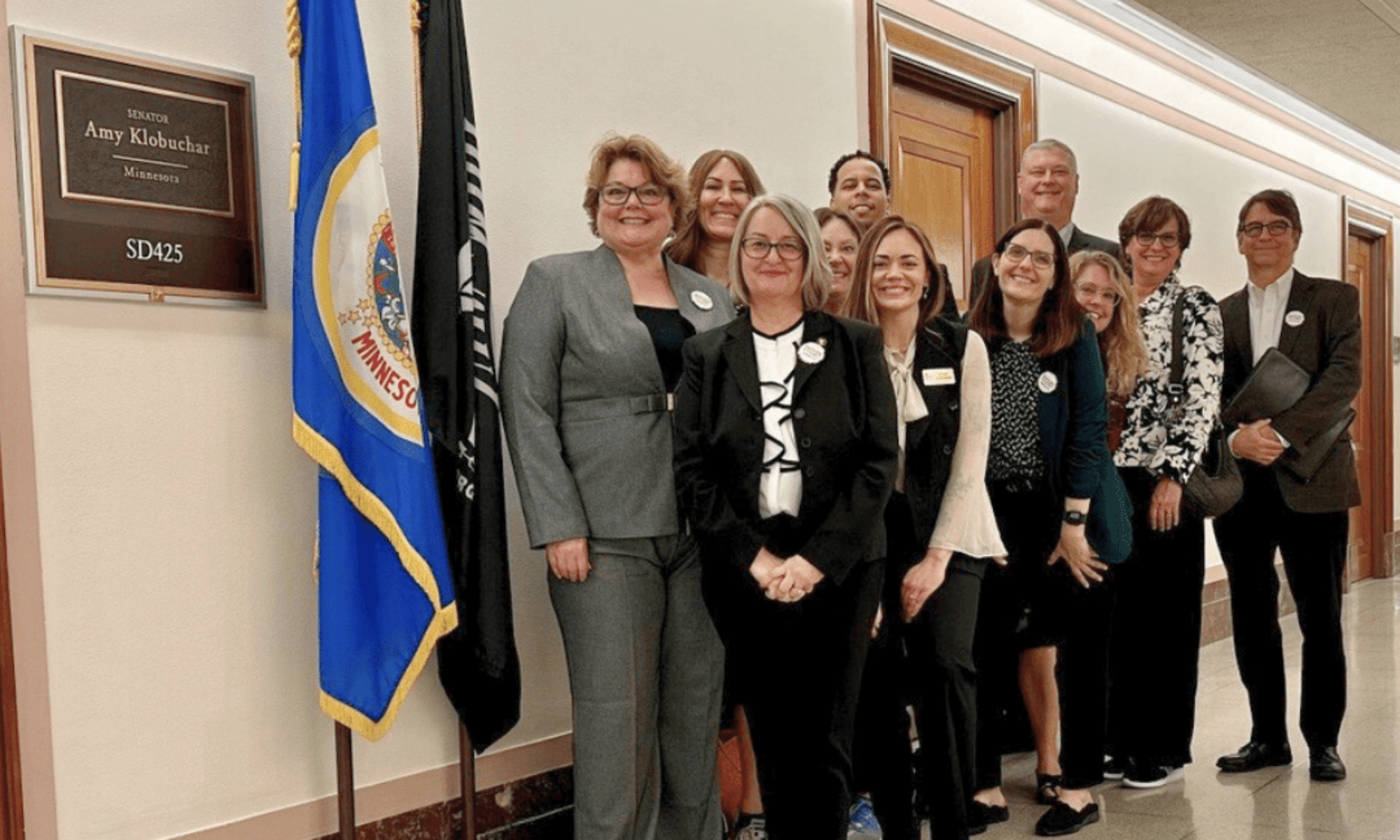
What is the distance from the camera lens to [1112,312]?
3377 millimetres

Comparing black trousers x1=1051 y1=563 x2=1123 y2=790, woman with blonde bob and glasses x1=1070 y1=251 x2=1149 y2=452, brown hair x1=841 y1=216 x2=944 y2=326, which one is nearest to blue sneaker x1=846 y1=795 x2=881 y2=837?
black trousers x1=1051 y1=563 x2=1123 y2=790

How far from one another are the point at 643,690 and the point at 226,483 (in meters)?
0.91

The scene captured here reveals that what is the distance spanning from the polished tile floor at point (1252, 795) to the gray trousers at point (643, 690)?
91cm

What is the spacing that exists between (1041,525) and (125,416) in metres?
2.06

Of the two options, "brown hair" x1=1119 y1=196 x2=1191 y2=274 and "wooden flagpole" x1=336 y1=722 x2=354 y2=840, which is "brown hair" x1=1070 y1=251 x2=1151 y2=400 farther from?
"wooden flagpole" x1=336 y1=722 x2=354 y2=840

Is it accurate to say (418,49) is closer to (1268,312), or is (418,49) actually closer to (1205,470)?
(1205,470)

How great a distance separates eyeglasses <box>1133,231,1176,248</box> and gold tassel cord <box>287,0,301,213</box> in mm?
2345

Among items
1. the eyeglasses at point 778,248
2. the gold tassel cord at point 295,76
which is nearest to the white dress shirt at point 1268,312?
the eyeglasses at point 778,248

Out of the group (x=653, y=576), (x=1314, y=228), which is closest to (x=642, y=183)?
(x=653, y=576)

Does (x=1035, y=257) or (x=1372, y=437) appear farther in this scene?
(x=1372, y=437)

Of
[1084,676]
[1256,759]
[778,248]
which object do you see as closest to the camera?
[778,248]

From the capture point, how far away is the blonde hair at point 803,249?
2486mm

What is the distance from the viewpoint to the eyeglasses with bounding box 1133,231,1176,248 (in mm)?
3576

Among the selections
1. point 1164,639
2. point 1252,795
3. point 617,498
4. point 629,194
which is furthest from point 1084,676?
point 629,194
